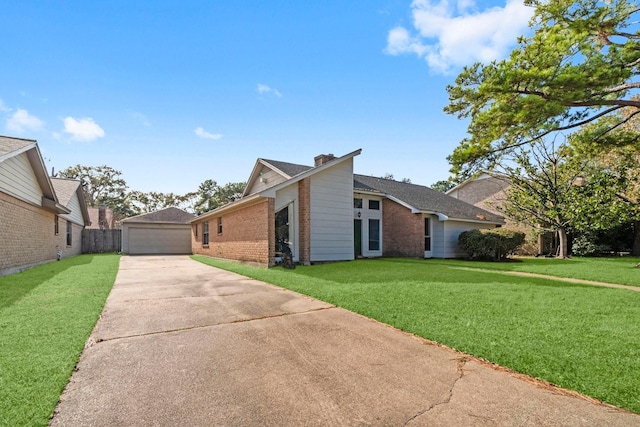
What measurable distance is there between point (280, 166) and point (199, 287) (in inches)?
339

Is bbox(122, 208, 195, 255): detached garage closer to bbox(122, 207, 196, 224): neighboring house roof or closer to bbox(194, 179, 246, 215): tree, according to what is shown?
bbox(122, 207, 196, 224): neighboring house roof

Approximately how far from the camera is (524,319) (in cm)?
449

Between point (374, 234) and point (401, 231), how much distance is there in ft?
4.25

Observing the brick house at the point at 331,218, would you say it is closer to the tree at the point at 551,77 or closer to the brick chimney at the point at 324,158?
the brick chimney at the point at 324,158

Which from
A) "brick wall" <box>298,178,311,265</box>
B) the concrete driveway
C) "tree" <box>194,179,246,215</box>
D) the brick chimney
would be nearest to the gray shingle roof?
the brick chimney

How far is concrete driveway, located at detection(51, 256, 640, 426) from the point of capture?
2.18 metres

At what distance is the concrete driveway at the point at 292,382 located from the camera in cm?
218

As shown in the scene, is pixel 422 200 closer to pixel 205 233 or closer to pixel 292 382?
pixel 205 233

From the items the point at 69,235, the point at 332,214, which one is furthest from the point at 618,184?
the point at 69,235

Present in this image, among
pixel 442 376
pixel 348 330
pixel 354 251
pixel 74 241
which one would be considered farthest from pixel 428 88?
pixel 74 241

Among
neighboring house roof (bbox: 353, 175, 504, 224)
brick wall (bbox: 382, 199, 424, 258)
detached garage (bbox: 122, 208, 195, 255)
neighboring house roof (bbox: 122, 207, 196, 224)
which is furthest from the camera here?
neighboring house roof (bbox: 122, 207, 196, 224)

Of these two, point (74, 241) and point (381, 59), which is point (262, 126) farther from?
point (74, 241)

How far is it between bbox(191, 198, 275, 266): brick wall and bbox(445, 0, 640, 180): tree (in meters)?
6.41

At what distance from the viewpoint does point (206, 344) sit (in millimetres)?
3623
